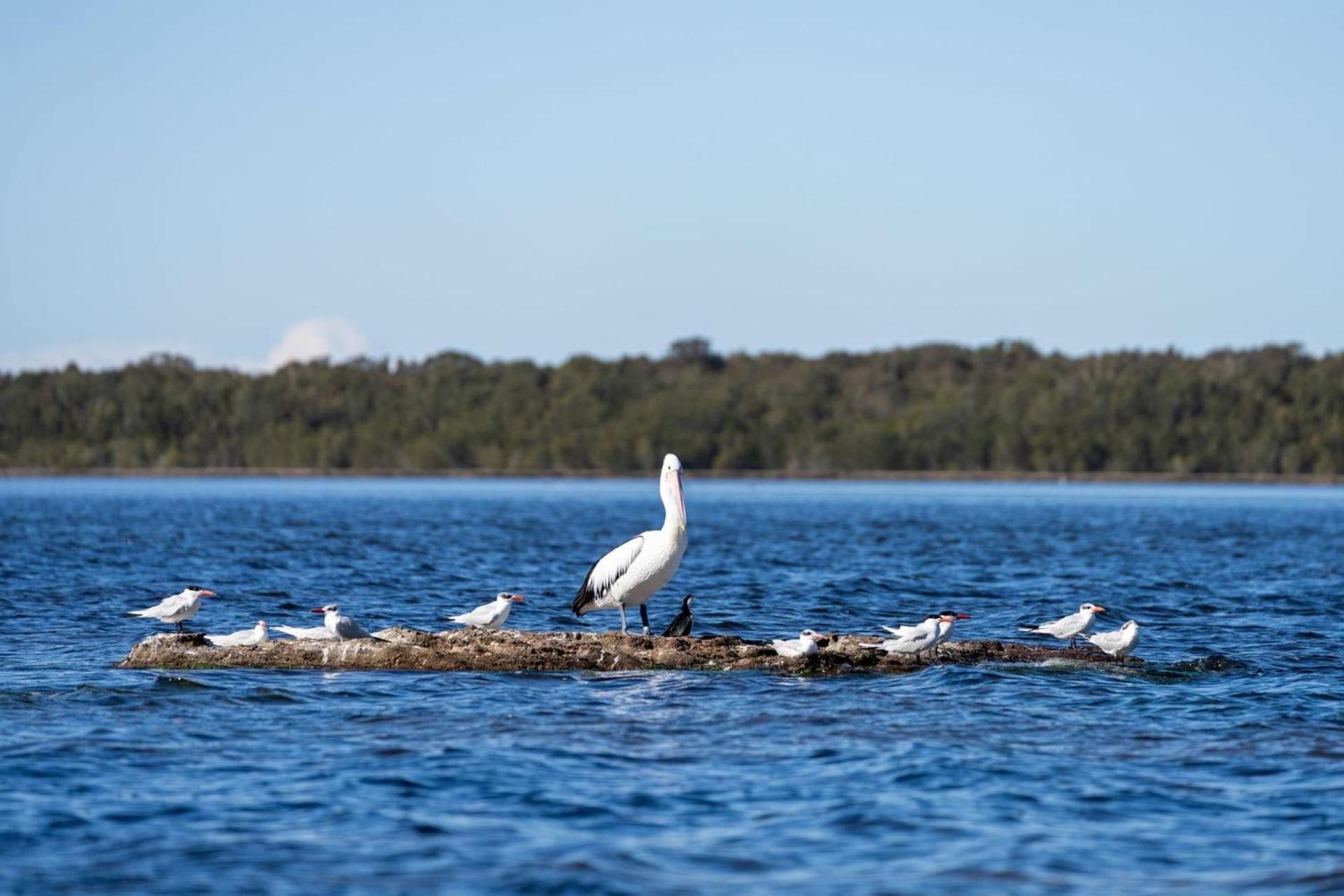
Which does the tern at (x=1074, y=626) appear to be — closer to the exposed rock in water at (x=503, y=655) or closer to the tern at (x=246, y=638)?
the exposed rock in water at (x=503, y=655)

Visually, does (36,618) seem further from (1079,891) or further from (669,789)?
(1079,891)

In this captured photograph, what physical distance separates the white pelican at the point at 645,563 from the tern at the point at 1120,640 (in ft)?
16.0

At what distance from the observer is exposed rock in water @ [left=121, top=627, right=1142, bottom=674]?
16.8m

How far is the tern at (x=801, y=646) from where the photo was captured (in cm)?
1655

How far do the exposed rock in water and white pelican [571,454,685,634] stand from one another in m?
0.73

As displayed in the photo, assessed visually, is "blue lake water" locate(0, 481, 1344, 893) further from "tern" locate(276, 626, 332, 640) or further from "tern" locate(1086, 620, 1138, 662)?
"tern" locate(276, 626, 332, 640)

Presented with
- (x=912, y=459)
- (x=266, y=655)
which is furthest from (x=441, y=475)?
Result: (x=266, y=655)

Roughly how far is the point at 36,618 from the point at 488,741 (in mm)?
12568

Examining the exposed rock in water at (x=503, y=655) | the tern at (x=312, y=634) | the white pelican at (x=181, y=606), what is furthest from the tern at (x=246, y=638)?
the white pelican at (x=181, y=606)

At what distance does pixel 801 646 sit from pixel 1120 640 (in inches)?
157

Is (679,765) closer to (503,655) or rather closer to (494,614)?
(503,655)

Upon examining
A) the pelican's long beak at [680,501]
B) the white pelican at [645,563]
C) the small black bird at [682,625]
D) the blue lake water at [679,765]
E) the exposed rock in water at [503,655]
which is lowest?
the blue lake water at [679,765]

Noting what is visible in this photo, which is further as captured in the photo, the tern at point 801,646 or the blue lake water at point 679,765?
the tern at point 801,646

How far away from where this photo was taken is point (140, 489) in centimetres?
13675
